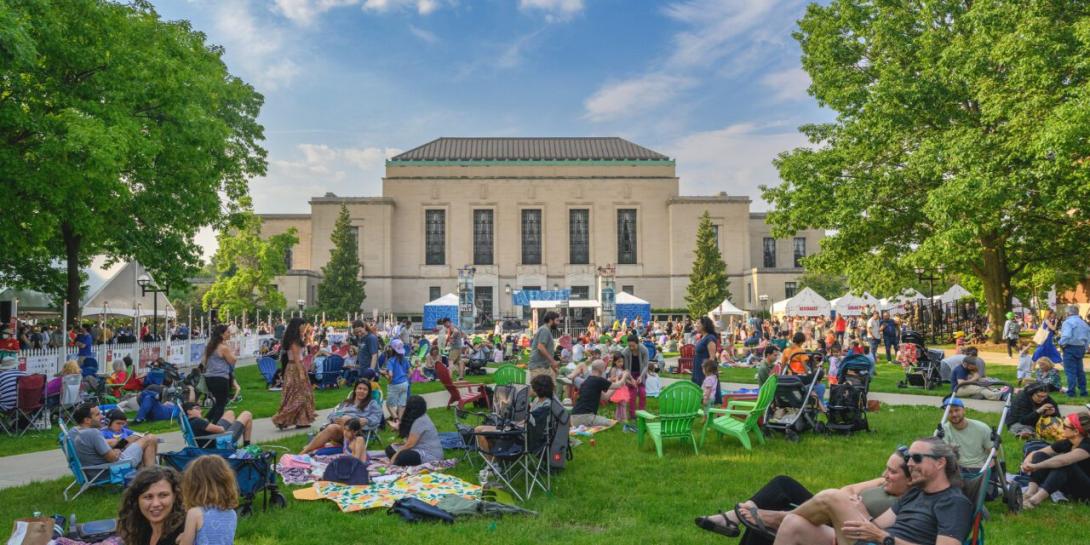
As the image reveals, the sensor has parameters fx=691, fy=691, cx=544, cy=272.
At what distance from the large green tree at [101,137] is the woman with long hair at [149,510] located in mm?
11017

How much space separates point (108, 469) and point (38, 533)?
9.48 feet

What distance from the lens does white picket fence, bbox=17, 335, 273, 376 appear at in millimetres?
13547

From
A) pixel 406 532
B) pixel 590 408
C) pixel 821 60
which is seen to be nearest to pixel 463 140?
pixel 821 60

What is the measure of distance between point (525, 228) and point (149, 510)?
55.6 metres

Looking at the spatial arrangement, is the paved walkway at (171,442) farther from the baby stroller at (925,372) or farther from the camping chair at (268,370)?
the camping chair at (268,370)

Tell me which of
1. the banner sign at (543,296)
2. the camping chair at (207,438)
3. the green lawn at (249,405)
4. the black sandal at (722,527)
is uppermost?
the banner sign at (543,296)

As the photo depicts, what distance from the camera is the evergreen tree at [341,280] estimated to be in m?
52.5

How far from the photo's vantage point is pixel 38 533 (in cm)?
430

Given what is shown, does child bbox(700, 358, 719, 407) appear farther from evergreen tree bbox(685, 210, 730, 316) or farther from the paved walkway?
evergreen tree bbox(685, 210, 730, 316)

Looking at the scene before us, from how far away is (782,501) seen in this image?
499cm

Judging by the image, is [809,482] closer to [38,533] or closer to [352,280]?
[38,533]

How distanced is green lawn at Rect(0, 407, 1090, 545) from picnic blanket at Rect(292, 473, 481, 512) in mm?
123

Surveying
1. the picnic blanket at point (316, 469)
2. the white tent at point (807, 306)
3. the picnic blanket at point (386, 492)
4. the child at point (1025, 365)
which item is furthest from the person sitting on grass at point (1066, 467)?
the white tent at point (807, 306)

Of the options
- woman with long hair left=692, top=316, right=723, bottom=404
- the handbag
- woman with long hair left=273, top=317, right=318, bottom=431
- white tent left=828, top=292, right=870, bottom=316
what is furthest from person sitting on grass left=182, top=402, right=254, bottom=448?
white tent left=828, top=292, right=870, bottom=316
